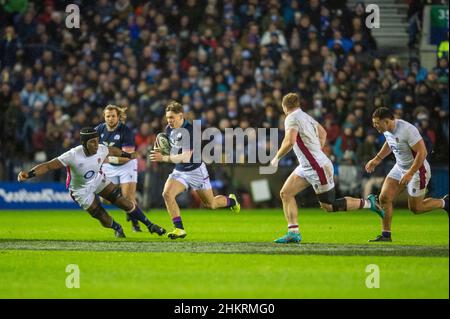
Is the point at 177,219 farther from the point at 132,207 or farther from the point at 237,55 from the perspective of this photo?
the point at 237,55

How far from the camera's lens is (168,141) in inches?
619

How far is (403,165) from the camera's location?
14961 millimetres

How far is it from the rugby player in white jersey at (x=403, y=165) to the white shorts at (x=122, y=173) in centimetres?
420

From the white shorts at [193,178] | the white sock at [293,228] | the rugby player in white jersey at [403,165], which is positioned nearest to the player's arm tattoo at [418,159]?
the rugby player in white jersey at [403,165]

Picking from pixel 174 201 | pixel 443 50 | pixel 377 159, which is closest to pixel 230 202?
pixel 174 201

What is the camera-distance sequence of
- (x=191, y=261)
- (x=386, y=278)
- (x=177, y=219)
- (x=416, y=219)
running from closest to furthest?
(x=386, y=278) < (x=191, y=261) < (x=177, y=219) < (x=416, y=219)

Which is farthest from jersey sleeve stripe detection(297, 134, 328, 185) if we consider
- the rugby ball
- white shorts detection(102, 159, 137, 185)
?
white shorts detection(102, 159, 137, 185)

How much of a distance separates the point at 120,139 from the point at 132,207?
55.7 inches

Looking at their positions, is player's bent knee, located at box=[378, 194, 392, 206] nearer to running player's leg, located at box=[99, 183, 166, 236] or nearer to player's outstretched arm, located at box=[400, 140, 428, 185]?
player's outstretched arm, located at box=[400, 140, 428, 185]

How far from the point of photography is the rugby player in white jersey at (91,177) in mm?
15320

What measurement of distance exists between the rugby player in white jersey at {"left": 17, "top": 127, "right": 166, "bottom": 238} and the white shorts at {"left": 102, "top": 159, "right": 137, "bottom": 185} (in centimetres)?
131

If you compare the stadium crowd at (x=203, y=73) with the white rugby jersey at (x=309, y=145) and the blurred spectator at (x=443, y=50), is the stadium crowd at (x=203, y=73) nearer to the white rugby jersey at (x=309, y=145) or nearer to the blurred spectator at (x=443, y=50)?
the blurred spectator at (x=443, y=50)

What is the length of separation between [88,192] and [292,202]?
3.18 meters

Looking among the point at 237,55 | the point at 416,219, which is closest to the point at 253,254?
the point at 416,219
